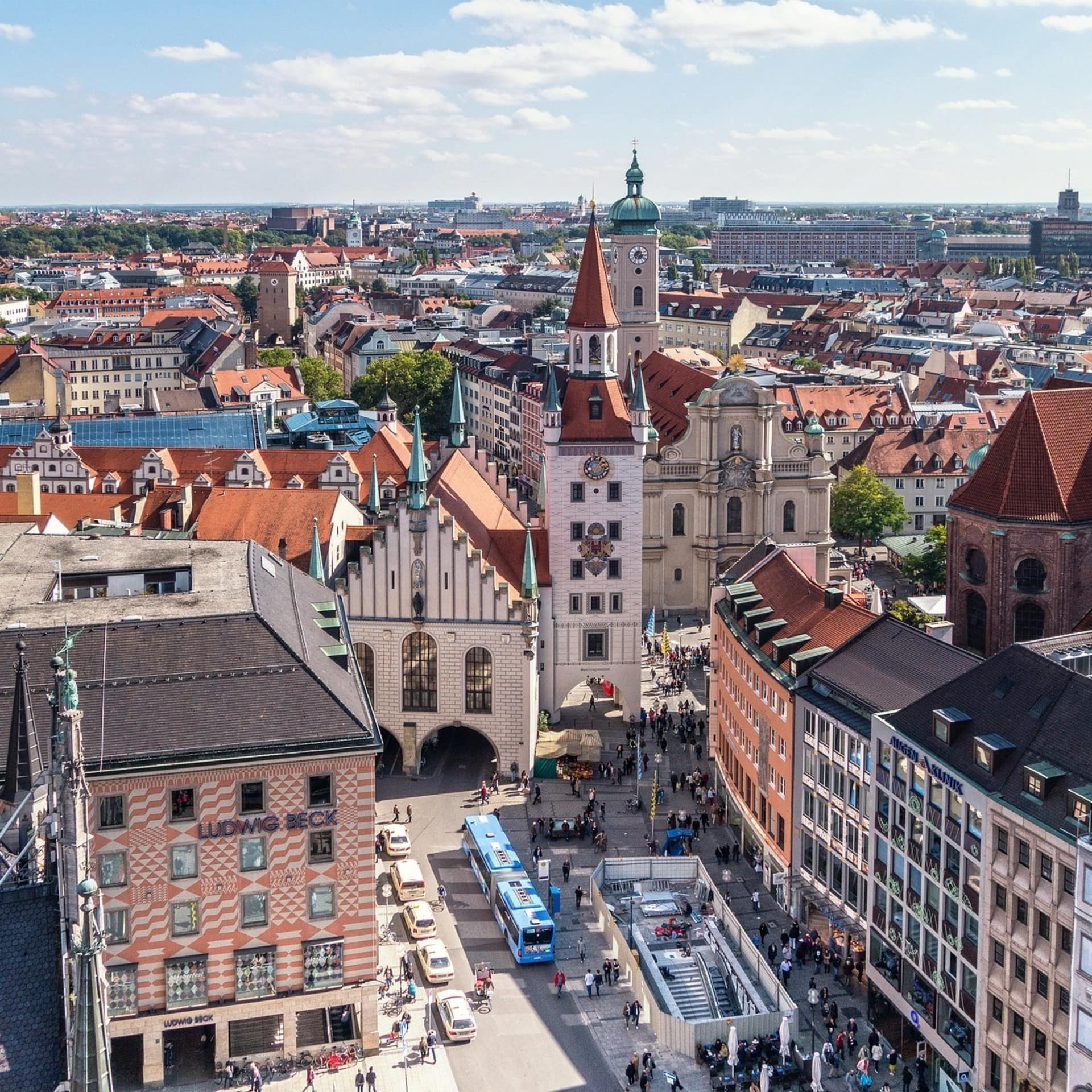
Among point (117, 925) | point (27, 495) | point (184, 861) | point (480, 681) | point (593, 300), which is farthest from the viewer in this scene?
point (27, 495)

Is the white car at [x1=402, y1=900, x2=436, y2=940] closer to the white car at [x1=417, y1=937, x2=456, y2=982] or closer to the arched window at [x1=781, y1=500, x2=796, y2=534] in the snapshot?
the white car at [x1=417, y1=937, x2=456, y2=982]

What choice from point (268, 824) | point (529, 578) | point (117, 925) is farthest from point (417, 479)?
point (117, 925)

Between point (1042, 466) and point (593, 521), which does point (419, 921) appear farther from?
point (1042, 466)

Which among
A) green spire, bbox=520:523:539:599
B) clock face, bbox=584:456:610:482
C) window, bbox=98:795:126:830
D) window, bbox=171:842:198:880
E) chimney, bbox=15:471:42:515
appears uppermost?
clock face, bbox=584:456:610:482

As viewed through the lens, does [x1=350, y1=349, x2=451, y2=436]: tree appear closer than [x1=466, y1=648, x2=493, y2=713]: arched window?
No

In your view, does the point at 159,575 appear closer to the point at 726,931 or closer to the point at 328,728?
the point at 328,728

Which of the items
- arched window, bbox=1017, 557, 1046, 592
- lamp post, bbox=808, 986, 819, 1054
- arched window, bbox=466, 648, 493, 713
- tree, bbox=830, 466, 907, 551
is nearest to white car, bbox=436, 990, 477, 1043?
lamp post, bbox=808, 986, 819, 1054
